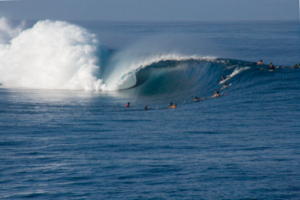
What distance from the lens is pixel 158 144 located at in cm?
1533

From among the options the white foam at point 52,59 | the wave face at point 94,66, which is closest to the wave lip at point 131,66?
the wave face at point 94,66

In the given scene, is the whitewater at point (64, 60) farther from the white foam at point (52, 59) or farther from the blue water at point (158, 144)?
the blue water at point (158, 144)

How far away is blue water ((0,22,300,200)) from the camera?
36.4 ft

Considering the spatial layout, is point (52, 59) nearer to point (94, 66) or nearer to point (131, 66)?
point (94, 66)

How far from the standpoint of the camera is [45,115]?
2136cm

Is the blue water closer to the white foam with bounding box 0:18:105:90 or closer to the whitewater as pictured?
the whitewater

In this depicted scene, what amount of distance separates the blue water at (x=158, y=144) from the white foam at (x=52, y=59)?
5.87 meters

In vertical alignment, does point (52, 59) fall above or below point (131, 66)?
above

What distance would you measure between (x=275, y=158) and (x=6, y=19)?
175 ft

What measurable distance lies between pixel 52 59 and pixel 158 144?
2587 centimetres

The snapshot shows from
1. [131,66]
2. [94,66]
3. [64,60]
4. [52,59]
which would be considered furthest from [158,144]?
[52,59]

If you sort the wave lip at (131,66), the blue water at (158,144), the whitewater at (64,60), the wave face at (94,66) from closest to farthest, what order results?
the blue water at (158,144) → the wave face at (94,66) → the wave lip at (131,66) → the whitewater at (64,60)

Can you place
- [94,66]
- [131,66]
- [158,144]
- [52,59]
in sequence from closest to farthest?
[158,144] → [94,66] → [131,66] → [52,59]

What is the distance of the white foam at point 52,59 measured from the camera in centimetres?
3541
